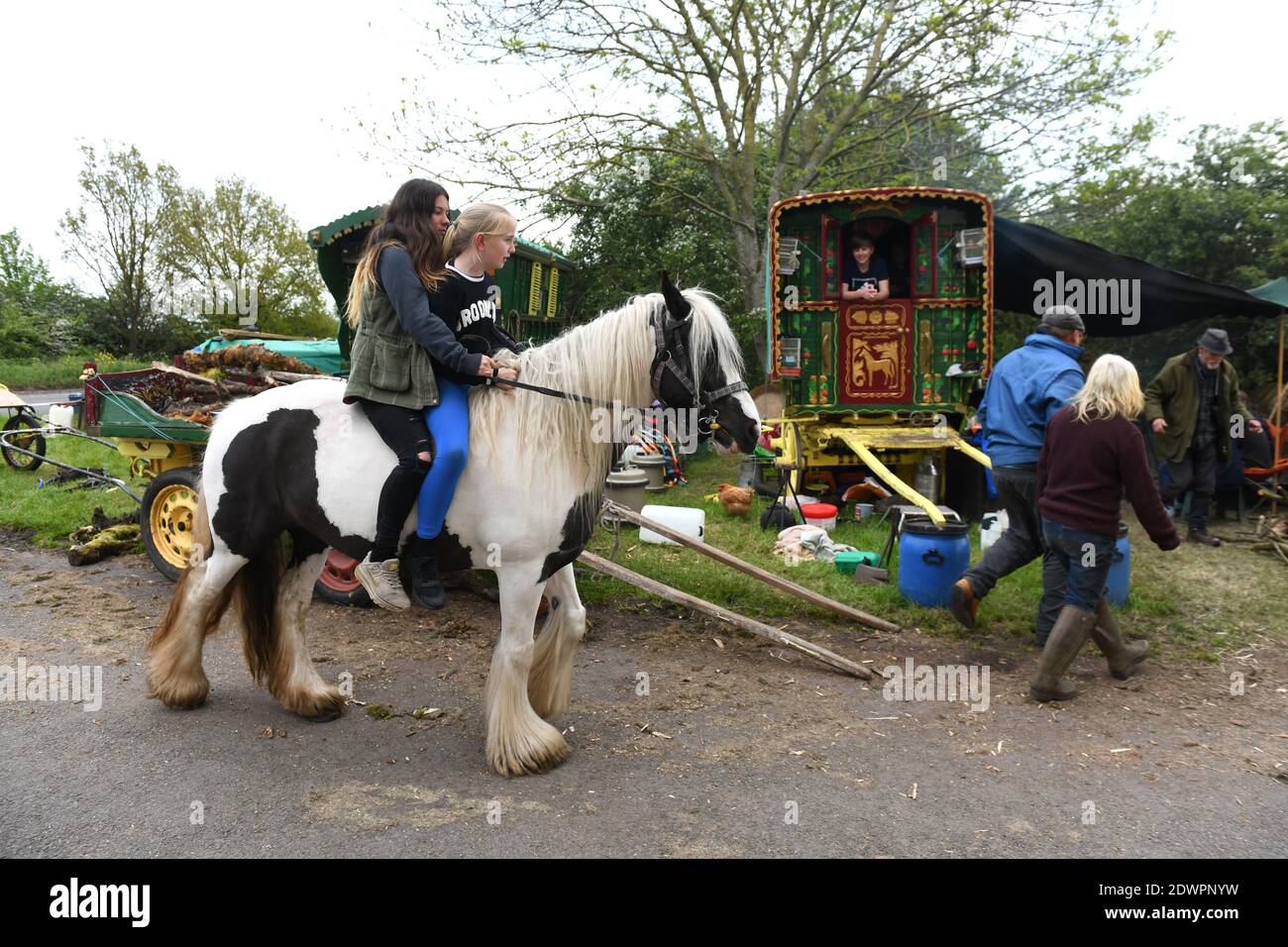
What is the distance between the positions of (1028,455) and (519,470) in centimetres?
333

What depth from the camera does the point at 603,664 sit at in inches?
189

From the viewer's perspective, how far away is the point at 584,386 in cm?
344

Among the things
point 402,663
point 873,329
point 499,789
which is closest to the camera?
point 499,789

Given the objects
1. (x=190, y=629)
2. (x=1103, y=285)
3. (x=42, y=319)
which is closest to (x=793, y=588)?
(x=190, y=629)

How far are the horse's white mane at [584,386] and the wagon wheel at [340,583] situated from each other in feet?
9.43

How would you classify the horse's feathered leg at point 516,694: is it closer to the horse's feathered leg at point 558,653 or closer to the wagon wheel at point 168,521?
the horse's feathered leg at point 558,653

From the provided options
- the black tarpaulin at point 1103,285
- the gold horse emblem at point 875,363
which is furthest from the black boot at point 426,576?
the black tarpaulin at point 1103,285

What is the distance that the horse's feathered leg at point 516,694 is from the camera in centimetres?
340
